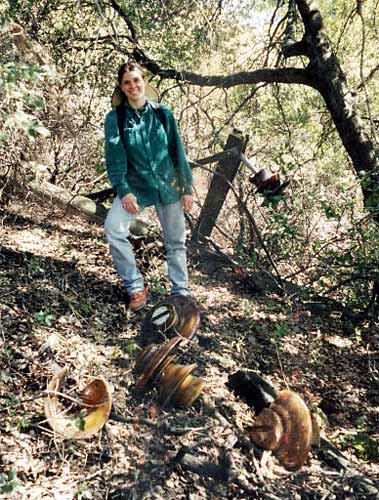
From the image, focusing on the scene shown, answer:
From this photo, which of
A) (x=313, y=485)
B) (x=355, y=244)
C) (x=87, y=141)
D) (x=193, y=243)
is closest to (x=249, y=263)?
(x=193, y=243)

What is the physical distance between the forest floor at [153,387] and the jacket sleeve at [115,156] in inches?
43.3

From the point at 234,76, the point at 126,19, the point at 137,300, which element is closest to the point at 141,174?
the point at 137,300

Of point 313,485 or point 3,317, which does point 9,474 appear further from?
point 313,485

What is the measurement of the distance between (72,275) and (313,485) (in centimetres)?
268

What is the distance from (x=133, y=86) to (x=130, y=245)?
124cm

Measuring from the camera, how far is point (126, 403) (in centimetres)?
319

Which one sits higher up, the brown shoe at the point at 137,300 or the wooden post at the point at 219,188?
the wooden post at the point at 219,188

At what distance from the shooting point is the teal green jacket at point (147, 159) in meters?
3.59

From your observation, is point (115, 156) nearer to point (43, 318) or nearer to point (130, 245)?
point (130, 245)

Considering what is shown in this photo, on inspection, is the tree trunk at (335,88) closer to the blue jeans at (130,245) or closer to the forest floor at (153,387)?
the forest floor at (153,387)

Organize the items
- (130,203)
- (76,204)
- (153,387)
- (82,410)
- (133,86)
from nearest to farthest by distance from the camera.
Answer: (82,410) < (153,387) < (133,86) < (130,203) < (76,204)

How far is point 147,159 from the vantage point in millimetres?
3697

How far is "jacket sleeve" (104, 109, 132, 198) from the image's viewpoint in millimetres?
3561

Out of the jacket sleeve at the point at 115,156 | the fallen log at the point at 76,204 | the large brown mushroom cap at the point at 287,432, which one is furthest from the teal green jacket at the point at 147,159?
the large brown mushroom cap at the point at 287,432
